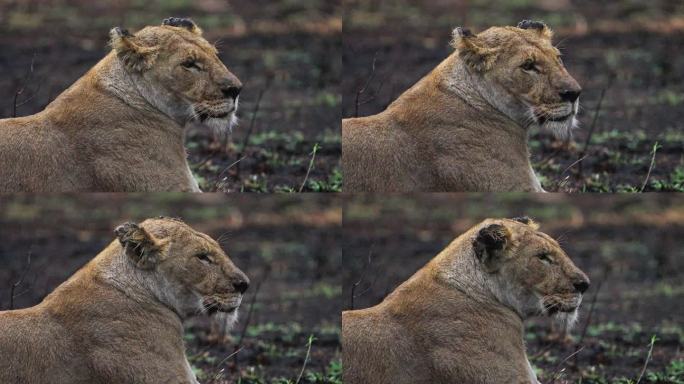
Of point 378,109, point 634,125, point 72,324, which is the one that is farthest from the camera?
point 634,125

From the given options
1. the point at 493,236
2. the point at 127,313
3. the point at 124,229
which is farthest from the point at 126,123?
the point at 493,236

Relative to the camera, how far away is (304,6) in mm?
12055

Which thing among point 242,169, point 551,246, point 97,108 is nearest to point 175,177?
point 97,108

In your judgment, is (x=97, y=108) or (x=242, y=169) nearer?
(x=97, y=108)

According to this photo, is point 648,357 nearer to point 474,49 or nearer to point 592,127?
point 592,127

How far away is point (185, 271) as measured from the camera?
324 inches

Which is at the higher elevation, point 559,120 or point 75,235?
point 559,120

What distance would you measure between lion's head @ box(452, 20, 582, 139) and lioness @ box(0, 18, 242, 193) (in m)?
1.45

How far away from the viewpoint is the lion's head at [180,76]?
330 inches

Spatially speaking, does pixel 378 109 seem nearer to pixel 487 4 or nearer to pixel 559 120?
pixel 559 120

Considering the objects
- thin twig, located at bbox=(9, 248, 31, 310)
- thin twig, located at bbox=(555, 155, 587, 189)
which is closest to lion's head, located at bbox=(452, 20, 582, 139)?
thin twig, located at bbox=(555, 155, 587, 189)

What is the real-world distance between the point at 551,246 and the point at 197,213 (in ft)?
13.7

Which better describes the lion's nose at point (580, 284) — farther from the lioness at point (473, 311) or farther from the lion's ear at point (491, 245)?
A: the lion's ear at point (491, 245)

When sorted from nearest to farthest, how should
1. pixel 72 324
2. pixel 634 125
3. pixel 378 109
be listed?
1. pixel 72 324
2. pixel 378 109
3. pixel 634 125
